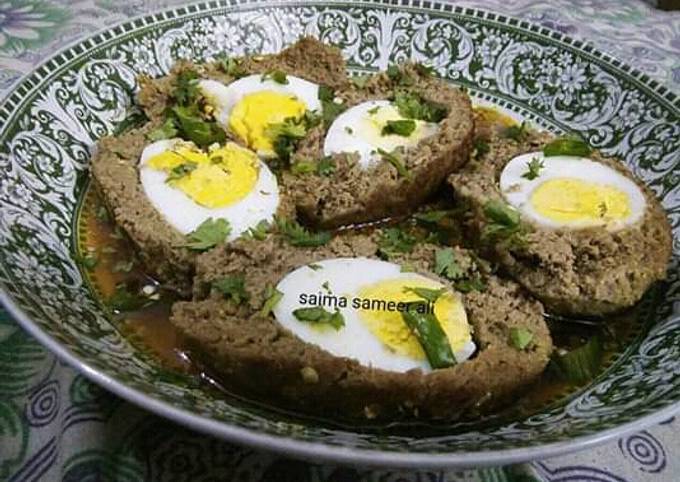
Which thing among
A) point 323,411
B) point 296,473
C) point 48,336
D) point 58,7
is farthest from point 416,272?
point 58,7

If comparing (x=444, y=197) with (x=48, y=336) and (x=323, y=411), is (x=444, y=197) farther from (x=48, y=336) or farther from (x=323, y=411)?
(x=48, y=336)

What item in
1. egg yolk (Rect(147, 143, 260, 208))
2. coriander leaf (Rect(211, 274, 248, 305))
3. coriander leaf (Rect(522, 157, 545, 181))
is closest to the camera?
coriander leaf (Rect(211, 274, 248, 305))

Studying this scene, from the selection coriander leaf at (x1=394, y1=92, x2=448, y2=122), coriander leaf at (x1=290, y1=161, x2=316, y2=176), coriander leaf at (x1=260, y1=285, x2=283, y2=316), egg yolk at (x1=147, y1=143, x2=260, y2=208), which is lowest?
coriander leaf at (x1=260, y1=285, x2=283, y2=316)

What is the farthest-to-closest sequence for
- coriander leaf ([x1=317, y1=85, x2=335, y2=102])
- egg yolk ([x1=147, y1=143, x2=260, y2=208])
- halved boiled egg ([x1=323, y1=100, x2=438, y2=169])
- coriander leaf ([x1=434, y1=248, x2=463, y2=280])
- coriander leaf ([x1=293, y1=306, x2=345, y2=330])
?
coriander leaf ([x1=317, y1=85, x2=335, y2=102]) → halved boiled egg ([x1=323, y1=100, x2=438, y2=169]) → egg yolk ([x1=147, y1=143, x2=260, y2=208]) → coriander leaf ([x1=434, y1=248, x2=463, y2=280]) → coriander leaf ([x1=293, y1=306, x2=345, y2=330])

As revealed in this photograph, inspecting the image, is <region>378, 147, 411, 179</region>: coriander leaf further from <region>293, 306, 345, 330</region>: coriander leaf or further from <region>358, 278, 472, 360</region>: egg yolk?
<region>293, 306, 345, 330</region>: coriander leaf

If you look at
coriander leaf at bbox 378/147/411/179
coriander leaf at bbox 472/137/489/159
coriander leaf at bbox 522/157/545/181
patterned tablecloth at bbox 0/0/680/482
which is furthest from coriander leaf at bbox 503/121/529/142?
patterned tablecloth at bbox 0/0/680/482

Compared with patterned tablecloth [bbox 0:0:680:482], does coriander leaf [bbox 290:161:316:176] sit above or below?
above

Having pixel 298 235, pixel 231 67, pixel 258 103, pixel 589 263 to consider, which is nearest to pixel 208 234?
pixel 298 235
